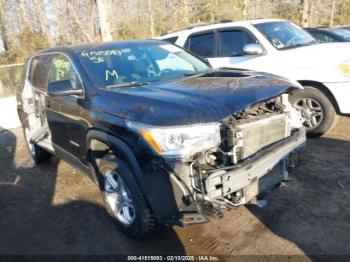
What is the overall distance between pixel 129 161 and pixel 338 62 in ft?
12.3

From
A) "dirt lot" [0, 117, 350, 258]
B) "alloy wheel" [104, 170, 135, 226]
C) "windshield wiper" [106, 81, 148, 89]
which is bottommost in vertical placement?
"dirt lot" [0, 117, 350, 258]

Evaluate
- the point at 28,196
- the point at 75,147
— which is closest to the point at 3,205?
the point at 28,196

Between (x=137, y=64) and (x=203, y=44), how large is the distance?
3025 mm

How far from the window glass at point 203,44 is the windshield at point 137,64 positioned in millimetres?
2106

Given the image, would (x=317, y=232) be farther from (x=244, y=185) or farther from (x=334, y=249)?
(x=244, y=185)

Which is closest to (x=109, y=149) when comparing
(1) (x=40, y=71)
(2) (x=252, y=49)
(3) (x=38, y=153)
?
(1) (x=40, y=71)

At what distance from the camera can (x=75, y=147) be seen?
13.2 feet

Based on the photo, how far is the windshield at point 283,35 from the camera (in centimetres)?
600

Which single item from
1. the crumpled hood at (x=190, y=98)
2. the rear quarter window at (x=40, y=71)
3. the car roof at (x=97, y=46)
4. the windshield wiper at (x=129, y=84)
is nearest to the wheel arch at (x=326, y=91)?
the crumpled hood at (x=190, y=98)

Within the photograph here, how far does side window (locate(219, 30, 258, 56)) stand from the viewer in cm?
620

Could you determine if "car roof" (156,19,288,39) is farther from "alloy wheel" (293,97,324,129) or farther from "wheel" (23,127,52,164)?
"wheel" (23,127,52,164)

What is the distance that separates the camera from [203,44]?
22.2 ft

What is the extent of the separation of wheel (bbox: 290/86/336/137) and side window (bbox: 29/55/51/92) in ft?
12.1

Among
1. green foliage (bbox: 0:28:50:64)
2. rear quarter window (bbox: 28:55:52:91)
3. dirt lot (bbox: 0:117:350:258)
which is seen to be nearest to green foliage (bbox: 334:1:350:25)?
green foliage (bbox: 0:28:50:64)
